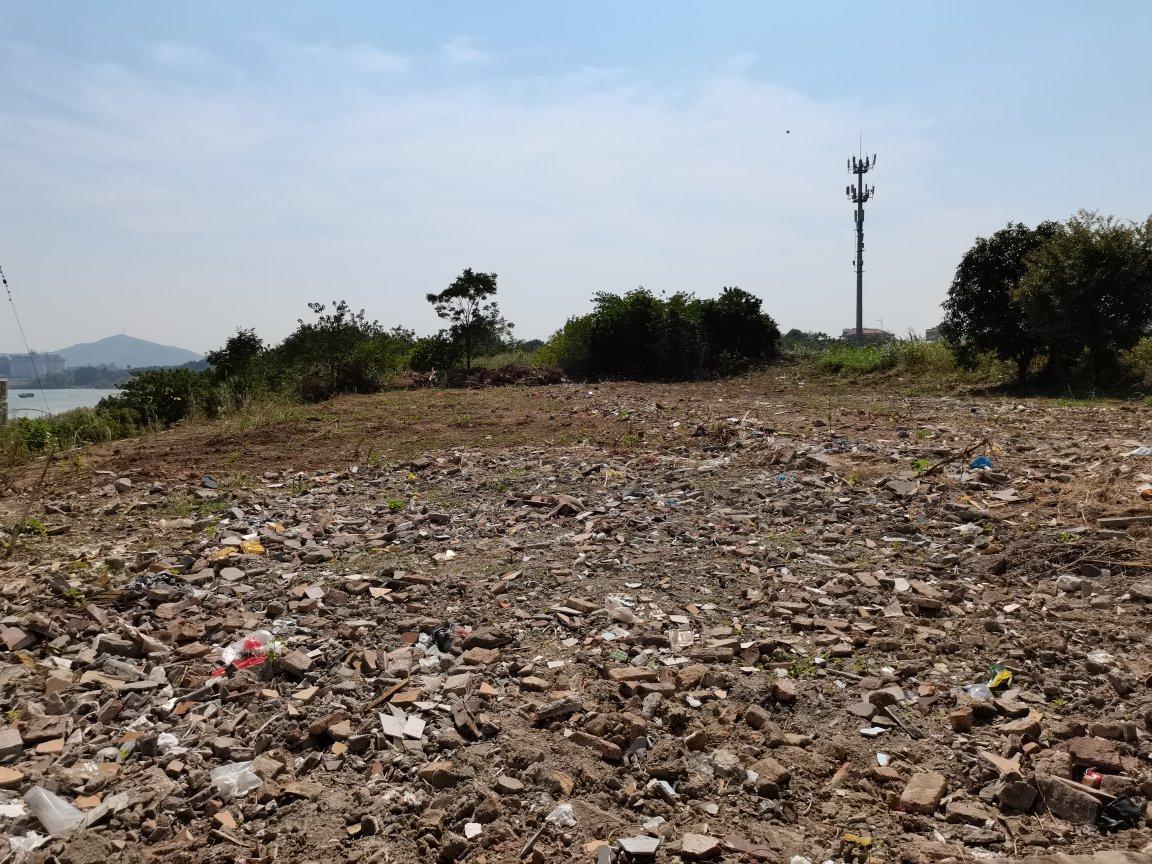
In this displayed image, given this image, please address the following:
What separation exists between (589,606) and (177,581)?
235 cm

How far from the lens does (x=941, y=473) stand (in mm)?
5680

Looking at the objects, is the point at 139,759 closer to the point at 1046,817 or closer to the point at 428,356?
the point at 1046,817

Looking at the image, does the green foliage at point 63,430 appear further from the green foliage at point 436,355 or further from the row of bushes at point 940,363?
the row of bushes at point 940,363

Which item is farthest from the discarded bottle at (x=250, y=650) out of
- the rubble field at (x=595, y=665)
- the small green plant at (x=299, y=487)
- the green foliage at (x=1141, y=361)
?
the green foliage at (x=1141, y=361)

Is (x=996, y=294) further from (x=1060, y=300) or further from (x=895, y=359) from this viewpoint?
(x=895, y=359)

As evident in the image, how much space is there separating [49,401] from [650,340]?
12.9 m

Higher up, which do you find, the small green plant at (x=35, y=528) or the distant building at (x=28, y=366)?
the distant building at (x=28, y=366)

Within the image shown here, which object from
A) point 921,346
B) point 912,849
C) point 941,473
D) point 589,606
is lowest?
point 912,849

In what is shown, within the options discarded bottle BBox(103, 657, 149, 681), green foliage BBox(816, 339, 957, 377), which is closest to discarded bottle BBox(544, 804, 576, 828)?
discarded bottle BBox(103, 657, 149, 681)

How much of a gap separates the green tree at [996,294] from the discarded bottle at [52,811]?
1445 cm

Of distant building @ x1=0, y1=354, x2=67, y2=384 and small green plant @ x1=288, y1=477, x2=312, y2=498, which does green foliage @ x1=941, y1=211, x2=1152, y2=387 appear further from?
distant building @ x1=0, y1=354, x2=67, y2=384

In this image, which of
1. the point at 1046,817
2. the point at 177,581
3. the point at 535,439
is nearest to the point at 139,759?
the point at 177,581

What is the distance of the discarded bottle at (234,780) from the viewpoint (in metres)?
2.43

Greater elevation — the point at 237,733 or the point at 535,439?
the point at 535,439
